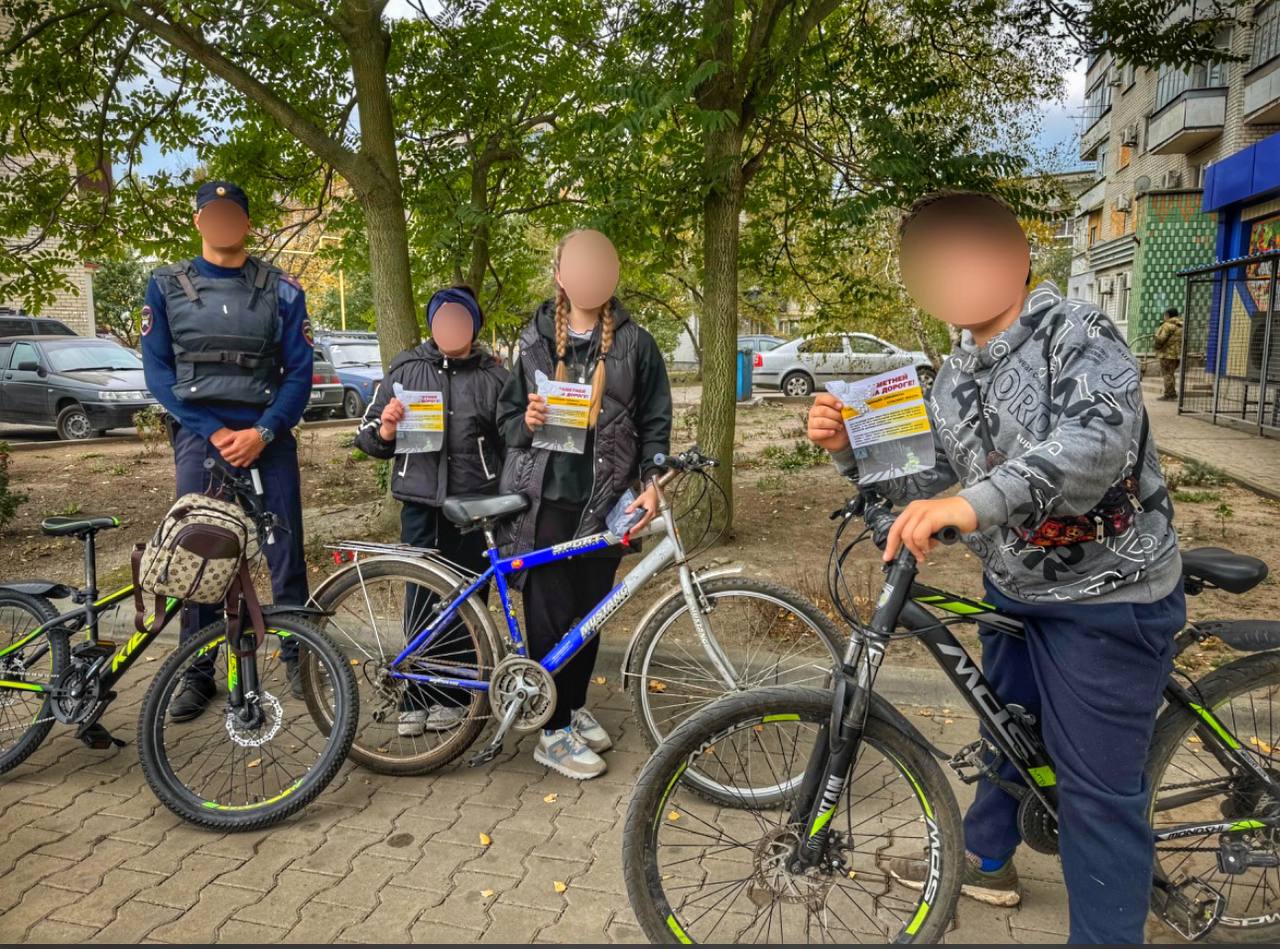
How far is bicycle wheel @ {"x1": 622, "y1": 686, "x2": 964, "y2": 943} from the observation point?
2.28 metres

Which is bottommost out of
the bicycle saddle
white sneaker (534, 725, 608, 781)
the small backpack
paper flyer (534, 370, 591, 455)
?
white sneaker (534, 725, 608, 781)

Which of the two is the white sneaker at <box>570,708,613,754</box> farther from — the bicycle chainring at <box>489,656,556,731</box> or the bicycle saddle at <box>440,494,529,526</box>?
the bicycle saddle at <box>440,494,529,526</box>

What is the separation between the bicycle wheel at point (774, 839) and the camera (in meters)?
2.28

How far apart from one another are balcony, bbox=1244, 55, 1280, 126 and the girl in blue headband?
73.5 feet

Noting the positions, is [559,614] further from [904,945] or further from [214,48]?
[214,48]

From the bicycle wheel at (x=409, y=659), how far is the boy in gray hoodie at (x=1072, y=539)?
1936mm

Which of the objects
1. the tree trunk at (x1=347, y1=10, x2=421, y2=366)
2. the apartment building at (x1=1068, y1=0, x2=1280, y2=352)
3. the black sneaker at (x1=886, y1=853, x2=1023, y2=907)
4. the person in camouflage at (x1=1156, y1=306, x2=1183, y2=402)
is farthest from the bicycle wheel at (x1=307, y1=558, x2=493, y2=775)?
the person in camouflage at (x1=1156, y1=306, x2=1183, y2=402)

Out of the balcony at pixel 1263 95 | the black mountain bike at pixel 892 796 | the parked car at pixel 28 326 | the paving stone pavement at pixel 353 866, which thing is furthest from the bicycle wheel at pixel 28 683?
the balcony at pixel 1263 95

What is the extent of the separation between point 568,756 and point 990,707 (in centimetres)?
184

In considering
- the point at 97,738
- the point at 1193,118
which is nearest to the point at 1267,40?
the point at 1193,118

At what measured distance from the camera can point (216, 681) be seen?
392cm

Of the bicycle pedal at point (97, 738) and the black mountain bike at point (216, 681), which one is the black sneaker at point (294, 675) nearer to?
the black mountain bike at point (216, 681)

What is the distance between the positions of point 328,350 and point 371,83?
573 inches

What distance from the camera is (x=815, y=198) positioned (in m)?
6.91
